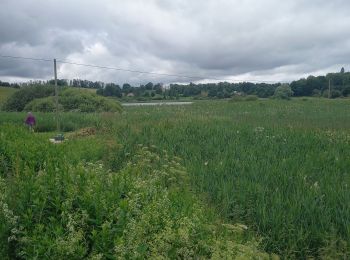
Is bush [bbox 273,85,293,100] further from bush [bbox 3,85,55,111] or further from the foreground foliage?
the foreground foliage

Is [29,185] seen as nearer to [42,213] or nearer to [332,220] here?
[42,213]

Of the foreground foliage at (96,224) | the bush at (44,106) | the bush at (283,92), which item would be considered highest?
the bush at (283,92)

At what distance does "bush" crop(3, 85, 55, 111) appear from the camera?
1347 inches

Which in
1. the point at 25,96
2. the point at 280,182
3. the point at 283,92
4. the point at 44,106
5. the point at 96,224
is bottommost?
the point at 280,182

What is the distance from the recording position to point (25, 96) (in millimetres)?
34594

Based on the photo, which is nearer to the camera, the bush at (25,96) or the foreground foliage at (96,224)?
the foreground foliage at (96,224)

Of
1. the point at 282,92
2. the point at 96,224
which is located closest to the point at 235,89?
the point at 282,92

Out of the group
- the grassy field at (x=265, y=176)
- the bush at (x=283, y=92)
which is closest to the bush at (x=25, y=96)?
the grassy field at (x=265, y=176)

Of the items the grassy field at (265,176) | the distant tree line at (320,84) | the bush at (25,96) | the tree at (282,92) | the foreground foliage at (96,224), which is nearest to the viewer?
the foreground foliage at (96,224)

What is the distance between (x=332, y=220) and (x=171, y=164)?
11.3 ft

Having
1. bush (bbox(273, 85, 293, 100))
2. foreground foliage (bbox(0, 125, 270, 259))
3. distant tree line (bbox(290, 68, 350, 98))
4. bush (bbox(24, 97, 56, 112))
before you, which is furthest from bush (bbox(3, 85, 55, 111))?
distant tree line (bbox(290, 68, 350, 98))

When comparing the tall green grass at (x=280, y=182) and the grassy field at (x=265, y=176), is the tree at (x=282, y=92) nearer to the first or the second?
the grassy field at (x=265, y=176)

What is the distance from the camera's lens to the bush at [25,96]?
34.2 meters

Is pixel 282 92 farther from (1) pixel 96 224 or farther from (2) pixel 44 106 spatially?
(1) pixel 96 224
